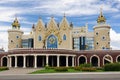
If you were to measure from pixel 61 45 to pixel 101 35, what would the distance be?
47.6 ft

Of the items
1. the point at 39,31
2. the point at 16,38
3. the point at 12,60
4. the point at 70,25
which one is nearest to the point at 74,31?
the point at 70,25

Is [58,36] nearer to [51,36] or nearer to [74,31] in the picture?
[51,36]

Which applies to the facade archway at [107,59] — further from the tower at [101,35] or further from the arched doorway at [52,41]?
the arched doorway at [52,41]

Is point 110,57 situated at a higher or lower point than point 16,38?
lower

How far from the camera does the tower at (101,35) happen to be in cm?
8921

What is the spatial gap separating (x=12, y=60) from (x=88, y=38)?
28.4 metres

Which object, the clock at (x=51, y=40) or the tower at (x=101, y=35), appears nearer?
the tower at (x=101, y=35)

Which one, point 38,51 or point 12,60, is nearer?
point 38,51

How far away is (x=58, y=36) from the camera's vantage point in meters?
93.1

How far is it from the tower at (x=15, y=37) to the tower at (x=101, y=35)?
28.9 m

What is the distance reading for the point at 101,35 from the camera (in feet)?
295

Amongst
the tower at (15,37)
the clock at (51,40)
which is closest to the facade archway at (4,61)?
the tower at (15,37)

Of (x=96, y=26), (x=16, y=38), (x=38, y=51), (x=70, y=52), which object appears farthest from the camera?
(x=16, y=38)

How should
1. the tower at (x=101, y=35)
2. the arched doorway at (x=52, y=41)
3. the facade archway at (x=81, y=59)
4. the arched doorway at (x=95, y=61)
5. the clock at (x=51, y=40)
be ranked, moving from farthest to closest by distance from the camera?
the clock at (x=51, y=40)
the arched doorway at (x=52, y=41)
the tower at (x=101, y=35)
the facade archway at (x=81, y=59)
the arched doorway at (x=95, y=61)
